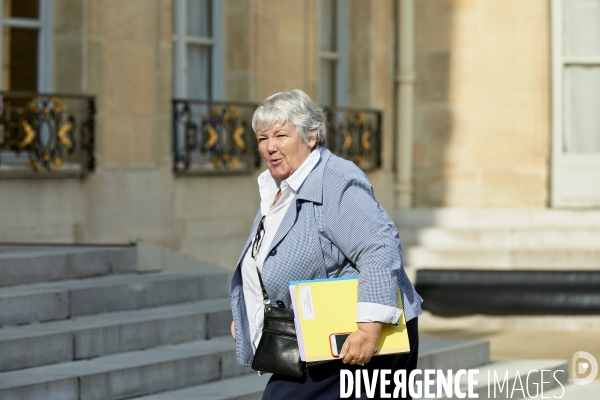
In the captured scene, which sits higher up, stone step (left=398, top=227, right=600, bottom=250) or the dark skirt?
stone step (left=398, top=227, right=600, bottom=250)

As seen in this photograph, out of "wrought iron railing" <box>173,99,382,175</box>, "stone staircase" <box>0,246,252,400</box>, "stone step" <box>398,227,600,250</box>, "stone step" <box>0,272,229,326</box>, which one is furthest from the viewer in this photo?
"stone step" <box>398,227,600,250</box>

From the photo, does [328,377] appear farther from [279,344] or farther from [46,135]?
[46,135]

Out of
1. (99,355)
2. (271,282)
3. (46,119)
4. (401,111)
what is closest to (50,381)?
(99,355)

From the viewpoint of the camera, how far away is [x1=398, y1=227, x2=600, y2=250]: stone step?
11680mm

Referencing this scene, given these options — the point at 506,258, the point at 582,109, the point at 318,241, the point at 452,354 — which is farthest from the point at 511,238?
the point at 318,241

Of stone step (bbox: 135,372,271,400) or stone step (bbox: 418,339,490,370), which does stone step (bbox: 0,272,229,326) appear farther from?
stone step (bbox: 418,339,490,370)

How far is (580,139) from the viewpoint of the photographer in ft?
Result: 40.4

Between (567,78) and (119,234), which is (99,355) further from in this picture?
(567,78)

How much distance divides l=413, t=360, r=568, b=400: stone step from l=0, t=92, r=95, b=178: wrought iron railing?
3.36m

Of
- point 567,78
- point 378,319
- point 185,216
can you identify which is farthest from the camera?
point 567,78

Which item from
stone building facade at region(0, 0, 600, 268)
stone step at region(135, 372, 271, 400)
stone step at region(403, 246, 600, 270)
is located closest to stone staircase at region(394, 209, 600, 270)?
stone step at region(403, 246, 600, 270)

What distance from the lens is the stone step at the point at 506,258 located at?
1137cm

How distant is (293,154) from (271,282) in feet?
1.31

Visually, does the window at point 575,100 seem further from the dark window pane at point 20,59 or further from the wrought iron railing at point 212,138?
the dark window pane at point 20,59
